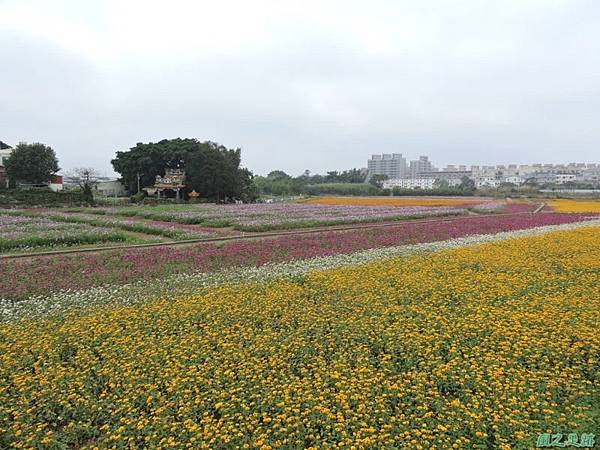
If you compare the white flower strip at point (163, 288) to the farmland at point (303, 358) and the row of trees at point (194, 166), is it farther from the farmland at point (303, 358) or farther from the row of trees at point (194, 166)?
the row of trees at point (194, 166)

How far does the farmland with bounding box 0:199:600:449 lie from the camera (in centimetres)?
420

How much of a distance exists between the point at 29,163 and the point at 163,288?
187ft

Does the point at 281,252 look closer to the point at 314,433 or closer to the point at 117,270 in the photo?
the point at 117,270

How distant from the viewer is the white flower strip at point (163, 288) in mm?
8586

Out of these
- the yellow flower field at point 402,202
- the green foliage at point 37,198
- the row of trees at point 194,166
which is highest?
the row of trees at point 194,166

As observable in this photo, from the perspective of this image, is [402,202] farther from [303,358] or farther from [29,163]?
[303,358]

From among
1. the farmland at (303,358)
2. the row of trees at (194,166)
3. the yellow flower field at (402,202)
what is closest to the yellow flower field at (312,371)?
the farmland at (303,358)

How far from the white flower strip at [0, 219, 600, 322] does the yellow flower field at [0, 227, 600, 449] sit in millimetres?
737

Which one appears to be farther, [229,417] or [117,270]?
[117,270]

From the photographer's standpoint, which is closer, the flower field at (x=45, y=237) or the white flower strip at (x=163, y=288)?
the white flower strip at (x=163, y=288)

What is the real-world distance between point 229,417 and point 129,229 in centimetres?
2066

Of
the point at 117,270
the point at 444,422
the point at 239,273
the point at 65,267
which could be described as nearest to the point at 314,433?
the point at 444,422

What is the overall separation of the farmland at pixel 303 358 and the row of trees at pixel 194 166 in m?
45.2

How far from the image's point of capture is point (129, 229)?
2323cm
